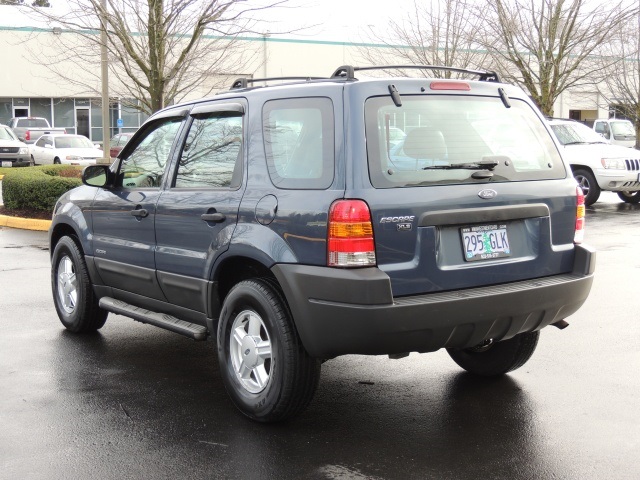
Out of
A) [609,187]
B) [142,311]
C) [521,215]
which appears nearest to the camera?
[521,215]

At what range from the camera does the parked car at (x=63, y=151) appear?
97.7 feet

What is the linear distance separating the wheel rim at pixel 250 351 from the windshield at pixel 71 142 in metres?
27.7

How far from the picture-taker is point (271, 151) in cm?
482

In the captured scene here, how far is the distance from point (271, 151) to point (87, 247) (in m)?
2.40

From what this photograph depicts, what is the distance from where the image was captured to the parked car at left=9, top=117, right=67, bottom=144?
39.4 metres

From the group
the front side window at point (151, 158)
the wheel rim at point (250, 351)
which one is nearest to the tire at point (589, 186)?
the front side window at point (151, 158)

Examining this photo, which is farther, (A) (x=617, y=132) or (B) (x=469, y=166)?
(A) (x=617, y=132)

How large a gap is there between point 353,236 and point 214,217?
112 cm

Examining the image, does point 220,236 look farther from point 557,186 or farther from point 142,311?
point 557,186

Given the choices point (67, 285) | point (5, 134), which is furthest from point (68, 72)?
point (67, 285)

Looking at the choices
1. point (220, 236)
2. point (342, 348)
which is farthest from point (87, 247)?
point (342, 348)

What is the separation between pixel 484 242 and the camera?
4.61 metres

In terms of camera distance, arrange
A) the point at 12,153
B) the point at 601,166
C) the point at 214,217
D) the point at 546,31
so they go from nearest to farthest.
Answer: the point at 214,217 → the point at 601,166 → the point at 546,31 → the point at 12,153

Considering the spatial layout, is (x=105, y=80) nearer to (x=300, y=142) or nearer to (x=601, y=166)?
(x=601, y=166)
